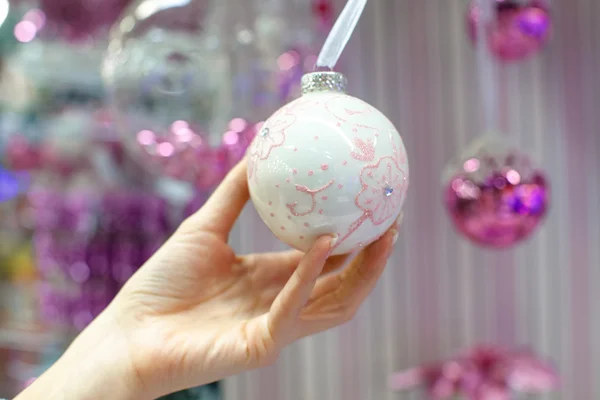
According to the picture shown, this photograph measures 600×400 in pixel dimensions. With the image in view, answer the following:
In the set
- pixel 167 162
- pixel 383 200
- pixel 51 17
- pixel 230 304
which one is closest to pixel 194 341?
pixel 230 304

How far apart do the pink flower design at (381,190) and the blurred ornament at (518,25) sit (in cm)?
71

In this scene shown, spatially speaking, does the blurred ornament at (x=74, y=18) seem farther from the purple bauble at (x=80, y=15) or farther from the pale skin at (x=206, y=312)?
the pale skin at (x=206, y=312)

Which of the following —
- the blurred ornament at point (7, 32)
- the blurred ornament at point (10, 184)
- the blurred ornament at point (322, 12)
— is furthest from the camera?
the blurred ornament at point (10, 184)

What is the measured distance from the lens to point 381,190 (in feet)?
2.52

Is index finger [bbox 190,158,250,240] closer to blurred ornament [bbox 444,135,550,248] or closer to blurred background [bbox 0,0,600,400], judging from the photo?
blurred background [bbox 0,0,600,400]

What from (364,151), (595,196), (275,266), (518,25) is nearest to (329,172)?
(364,151)

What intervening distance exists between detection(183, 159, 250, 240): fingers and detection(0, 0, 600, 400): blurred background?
1.03 feet

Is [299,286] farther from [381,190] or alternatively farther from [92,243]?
[92,243]

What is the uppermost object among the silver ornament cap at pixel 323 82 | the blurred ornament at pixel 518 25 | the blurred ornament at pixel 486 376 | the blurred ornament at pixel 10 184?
the blurred ornament at pixel 518 25

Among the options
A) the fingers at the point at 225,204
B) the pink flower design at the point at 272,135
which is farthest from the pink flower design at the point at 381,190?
the fingers at the point at 225,204

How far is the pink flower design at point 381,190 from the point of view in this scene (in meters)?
0.76

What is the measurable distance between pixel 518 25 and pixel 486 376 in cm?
88

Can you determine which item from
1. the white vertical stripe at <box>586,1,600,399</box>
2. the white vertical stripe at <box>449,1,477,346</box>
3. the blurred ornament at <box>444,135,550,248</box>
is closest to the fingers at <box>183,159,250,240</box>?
the blurred ornament at <box>444,135,550,248</box>

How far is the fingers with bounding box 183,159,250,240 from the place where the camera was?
0.94 meters
